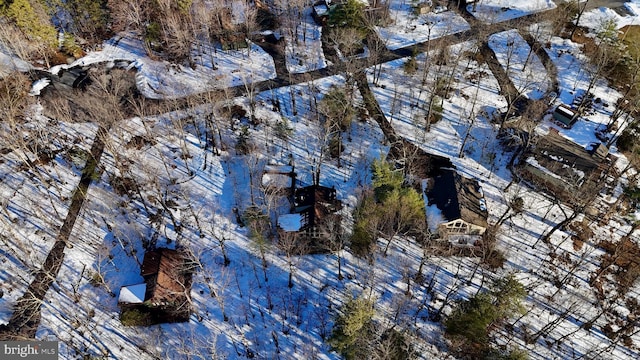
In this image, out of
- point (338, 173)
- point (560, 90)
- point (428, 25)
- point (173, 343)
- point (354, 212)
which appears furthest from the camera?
point (428, 25)

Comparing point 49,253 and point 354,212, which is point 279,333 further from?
point 49,253

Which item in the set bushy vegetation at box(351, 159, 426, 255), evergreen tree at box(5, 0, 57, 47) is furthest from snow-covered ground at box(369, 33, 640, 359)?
evergreen tree at box(5, 0, 57, 47)

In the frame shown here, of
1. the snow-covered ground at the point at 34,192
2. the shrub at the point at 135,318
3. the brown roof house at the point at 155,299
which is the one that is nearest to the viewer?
the shrub at the point at 135,318

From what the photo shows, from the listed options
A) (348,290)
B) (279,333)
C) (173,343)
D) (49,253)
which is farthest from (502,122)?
(49,253)

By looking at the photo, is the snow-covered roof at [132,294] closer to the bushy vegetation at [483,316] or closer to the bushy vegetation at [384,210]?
the bushy vegetation at [384,210]

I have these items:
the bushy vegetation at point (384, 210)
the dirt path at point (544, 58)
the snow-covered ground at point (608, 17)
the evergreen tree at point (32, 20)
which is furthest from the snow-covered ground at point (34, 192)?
the snow-covered ground at point (608, 17)

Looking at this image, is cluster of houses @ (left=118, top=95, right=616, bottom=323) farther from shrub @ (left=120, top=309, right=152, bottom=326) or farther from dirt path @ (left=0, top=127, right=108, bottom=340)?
dirt path @ (left=0, top=127, right=108, bottom=340)
